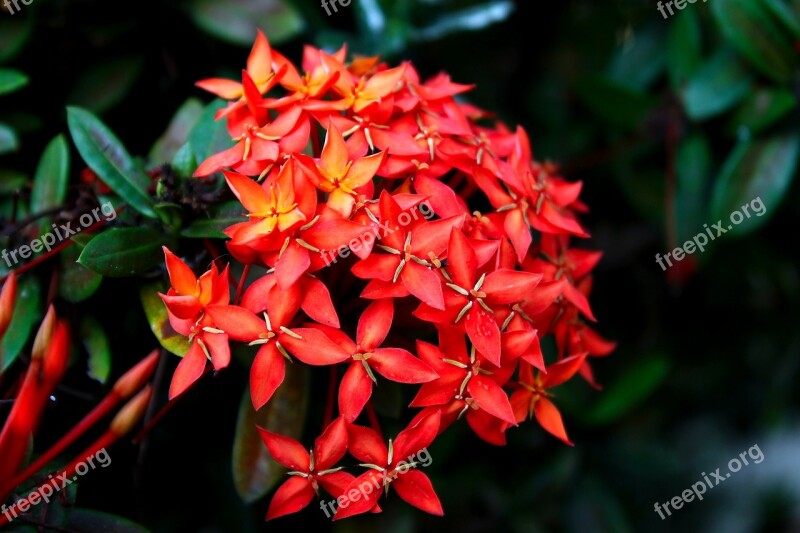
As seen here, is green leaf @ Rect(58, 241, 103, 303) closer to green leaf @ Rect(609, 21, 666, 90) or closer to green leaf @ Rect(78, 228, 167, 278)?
green leaf @ Rect(78, 228, 167, 278)

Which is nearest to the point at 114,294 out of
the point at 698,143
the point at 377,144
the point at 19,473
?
the point at 19,473

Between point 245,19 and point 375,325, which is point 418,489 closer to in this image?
point 375,325

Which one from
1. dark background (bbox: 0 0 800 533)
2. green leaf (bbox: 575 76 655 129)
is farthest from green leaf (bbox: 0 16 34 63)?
green leaf (bbox: 575 76 655 129)

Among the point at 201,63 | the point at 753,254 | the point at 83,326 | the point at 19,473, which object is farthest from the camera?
the point at 753,254

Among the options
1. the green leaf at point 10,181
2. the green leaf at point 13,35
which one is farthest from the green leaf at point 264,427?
the green leaf at point 13,35

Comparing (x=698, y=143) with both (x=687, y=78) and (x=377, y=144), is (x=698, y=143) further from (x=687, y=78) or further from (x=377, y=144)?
(x=377, y=144)

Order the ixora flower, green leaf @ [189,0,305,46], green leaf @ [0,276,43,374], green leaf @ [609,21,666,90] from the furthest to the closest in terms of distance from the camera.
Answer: green leaf @ [609,21,666,90]
green leaf @ [189,0,305,46]
green leaf @ [0,276,43,374]
the ixora flower
